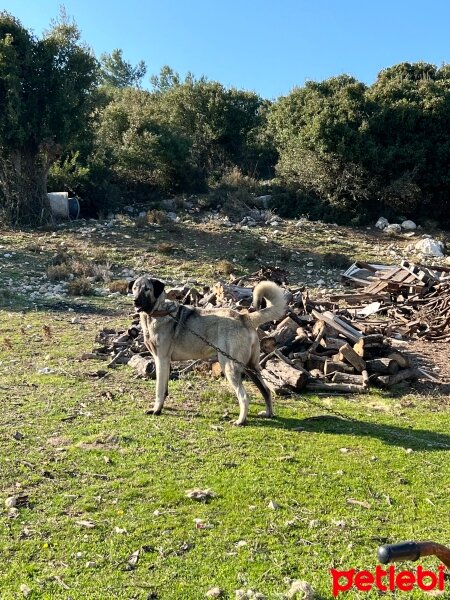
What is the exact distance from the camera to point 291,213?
106 feet

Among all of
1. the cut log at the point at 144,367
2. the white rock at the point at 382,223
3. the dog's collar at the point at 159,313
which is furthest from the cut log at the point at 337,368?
the white rock at the point at 382,223

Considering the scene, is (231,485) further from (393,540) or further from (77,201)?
(77,201)

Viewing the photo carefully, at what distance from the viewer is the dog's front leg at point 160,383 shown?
7.86 meters

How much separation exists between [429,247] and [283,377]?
17.6m

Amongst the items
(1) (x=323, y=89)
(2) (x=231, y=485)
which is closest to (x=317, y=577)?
(2) (x=231, y=485)

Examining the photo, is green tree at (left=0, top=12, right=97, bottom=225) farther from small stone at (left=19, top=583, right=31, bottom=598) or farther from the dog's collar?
small stone at (left=19, top=583, right=31, bottom=598)

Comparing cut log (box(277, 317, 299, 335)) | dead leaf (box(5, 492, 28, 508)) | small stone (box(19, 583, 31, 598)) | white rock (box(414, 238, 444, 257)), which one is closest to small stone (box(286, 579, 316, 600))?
small stone (box(19, 583, 31, 598))

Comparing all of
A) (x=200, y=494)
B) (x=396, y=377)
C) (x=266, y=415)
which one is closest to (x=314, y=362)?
(x=396, y=377)

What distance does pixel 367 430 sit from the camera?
7.56 metres

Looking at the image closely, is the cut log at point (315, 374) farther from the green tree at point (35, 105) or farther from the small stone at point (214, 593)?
the green tree at point (35, 105)

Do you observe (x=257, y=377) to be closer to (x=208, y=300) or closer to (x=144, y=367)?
(x=144, y=367)

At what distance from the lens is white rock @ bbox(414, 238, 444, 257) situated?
961 inches

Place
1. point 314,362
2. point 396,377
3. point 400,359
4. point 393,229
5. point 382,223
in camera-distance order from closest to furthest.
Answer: point 396,377 < point 400,359 < point 314,362 < point 393,229 < point 382,223

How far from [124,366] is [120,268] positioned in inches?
449
